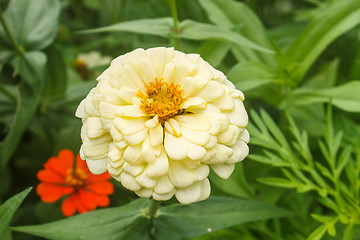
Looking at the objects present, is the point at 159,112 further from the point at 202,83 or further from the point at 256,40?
the point at 256,40

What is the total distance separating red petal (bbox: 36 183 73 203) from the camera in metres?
0.63

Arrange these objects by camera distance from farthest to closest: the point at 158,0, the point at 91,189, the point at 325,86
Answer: the point at 158,0 < the point at 325,86 < the point at 91,189

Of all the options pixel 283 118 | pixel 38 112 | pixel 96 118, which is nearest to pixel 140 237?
pixel 96 118

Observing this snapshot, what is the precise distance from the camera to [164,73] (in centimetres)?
43

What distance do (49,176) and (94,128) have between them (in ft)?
0.96

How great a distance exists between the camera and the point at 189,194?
1.28 feet

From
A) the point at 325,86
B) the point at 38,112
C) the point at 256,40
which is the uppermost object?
the point at 256,40

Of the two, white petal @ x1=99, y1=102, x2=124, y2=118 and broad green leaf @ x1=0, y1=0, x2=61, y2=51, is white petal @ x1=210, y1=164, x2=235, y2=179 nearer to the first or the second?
white petal @ x1=99, y1=102, x2=124, y2=118

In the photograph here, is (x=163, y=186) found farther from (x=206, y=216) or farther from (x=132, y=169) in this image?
(x=206, y=216)

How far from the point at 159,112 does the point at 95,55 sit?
30.2 inches

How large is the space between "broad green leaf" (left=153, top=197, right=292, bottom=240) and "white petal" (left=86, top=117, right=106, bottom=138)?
198 mm

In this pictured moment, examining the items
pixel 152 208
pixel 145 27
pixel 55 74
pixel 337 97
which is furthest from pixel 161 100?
pixel 55 74

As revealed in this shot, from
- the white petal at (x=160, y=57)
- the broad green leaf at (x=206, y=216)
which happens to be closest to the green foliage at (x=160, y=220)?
the broad green leaf at (x=206, y=216)

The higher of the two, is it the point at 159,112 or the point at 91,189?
the point at 159,112
